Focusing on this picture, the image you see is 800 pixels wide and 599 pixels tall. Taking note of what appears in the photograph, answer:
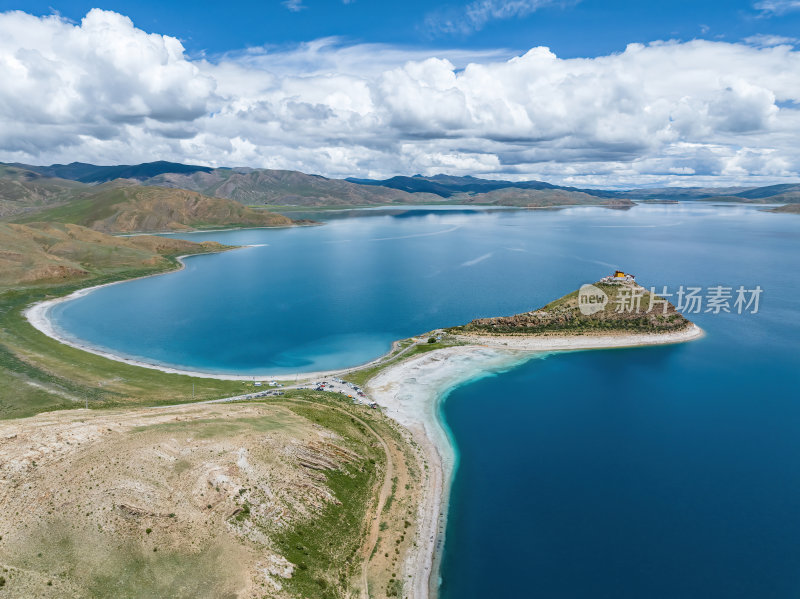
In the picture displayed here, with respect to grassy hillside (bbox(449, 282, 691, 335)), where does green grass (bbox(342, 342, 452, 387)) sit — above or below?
below

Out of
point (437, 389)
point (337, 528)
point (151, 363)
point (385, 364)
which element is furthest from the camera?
point (151, 363)

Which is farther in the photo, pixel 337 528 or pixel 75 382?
pixel 75 382

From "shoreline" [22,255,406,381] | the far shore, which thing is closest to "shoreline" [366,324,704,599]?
the far shore

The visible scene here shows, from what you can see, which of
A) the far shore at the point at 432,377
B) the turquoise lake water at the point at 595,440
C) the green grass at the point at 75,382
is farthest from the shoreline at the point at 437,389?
the green grass at the point at 75,382

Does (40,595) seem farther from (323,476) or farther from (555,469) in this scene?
(555,469)

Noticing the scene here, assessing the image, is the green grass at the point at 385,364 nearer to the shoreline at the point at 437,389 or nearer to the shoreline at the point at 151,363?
the shoreline at the point at 437,389

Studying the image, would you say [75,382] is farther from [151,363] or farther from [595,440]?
[595,440]

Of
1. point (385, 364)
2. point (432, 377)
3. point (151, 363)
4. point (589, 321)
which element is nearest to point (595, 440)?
point (432, 377)

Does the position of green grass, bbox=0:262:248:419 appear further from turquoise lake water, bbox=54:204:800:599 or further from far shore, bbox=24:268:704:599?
turquoise lake water, bbox=54:204:800:599
